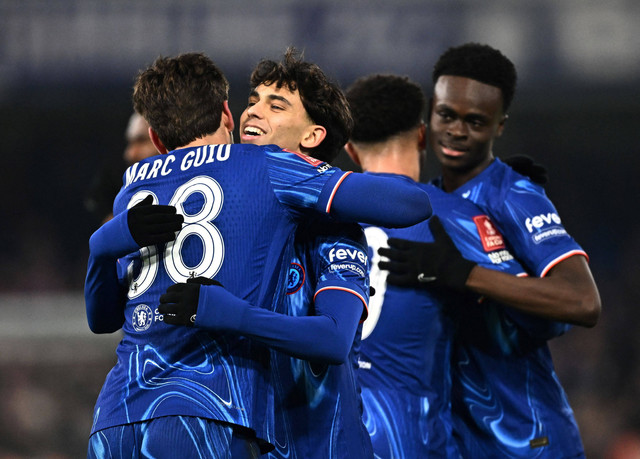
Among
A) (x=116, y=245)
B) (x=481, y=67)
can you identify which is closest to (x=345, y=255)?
(x=116, y=245)

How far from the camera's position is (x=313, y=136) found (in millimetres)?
2914

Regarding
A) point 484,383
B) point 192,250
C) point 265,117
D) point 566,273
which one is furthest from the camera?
point 484,383

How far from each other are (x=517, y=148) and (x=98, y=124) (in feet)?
18.9

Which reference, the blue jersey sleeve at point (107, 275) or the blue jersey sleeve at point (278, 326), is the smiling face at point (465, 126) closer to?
the blue jersey sleeve at point (278, 326)

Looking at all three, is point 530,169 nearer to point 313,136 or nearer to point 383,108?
point 383,108

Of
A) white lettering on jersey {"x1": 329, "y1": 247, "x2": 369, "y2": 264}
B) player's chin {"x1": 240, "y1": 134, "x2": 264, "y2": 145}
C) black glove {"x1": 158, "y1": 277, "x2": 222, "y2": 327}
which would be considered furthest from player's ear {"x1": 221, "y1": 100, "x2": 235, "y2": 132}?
black glove {"x1": 158, "y1": 277, "x2": 222, "y2": 327}

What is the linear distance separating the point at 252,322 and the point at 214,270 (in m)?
0.21

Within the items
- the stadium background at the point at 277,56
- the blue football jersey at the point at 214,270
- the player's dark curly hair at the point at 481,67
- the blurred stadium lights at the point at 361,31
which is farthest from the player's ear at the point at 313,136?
the blurred stadium lights at the point at 361,31

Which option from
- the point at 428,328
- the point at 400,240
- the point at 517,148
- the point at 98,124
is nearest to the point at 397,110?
the point at 400,240

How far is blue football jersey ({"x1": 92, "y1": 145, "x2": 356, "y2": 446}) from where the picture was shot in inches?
91.7

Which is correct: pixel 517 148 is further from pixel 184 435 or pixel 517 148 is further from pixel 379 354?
pixel 184 435

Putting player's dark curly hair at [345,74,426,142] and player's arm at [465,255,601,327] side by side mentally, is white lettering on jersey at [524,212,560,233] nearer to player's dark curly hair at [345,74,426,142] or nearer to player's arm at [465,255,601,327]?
player's arm at [465,255,601,327]

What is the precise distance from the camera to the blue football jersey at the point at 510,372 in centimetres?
346

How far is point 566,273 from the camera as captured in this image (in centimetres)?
327
